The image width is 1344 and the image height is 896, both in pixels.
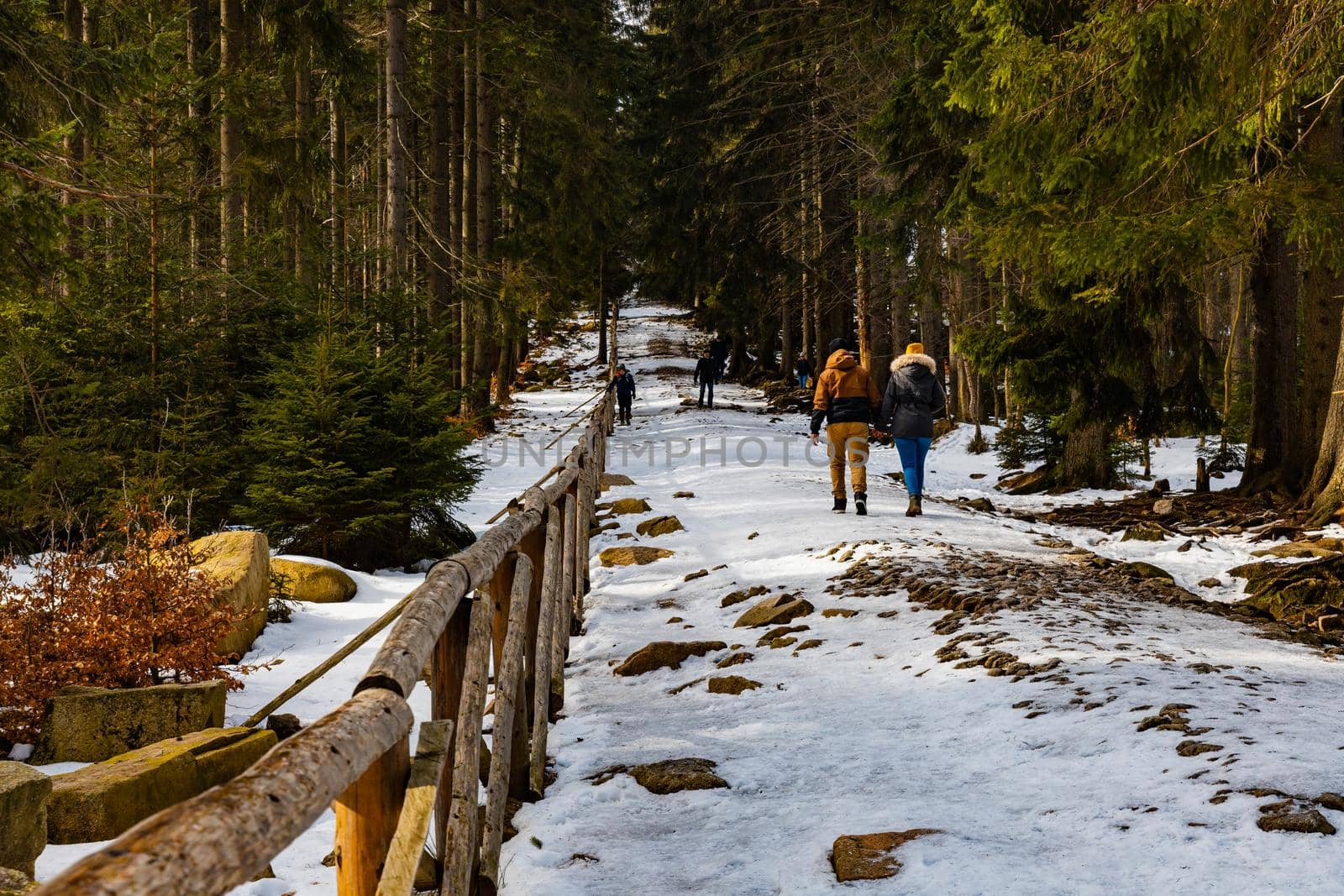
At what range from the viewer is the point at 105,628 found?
566 centimetres

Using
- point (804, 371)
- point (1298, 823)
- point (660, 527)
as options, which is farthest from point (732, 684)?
point (804, 371)

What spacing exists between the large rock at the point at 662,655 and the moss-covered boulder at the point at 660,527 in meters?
4.58

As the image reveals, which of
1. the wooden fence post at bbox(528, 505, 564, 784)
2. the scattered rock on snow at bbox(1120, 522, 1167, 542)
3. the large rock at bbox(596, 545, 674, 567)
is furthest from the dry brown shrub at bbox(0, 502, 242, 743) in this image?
the scattered rock on snow at bbox(1120, 522, 1167, 542)

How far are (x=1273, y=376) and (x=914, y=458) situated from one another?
456cm

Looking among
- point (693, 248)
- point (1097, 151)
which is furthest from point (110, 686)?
point (693, 248)

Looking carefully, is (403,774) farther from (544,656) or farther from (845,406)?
(845,406)

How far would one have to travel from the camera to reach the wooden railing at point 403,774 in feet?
3.75

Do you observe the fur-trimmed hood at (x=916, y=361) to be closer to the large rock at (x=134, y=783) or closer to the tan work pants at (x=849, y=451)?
the tan work pants at (x=849, y=451)

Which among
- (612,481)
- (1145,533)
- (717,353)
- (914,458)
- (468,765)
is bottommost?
(1145,533)

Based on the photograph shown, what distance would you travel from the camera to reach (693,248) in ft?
111

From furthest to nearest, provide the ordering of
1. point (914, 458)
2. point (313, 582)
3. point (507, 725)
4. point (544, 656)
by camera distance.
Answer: point (914, 458) → point (313, 582) → point (544, 656) → point (507, 725)

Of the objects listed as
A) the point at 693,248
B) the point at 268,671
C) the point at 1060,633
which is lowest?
the point at 268,671

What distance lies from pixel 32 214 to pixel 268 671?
3846 millimetres

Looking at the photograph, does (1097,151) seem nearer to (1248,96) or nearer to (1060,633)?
(1248,96)
